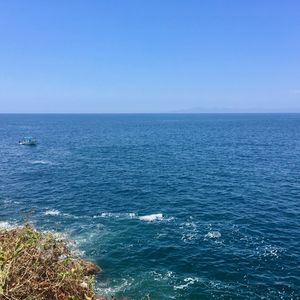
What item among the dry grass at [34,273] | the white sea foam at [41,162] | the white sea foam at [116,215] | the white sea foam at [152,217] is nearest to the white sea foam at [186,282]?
the white sea foam at [152,217]

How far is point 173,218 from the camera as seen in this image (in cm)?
5941

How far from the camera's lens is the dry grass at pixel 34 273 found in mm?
17266

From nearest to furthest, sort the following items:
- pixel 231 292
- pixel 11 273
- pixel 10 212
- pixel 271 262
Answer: pixel 11 273
pixel 231 292
pixel 271 262
pixel 10 212

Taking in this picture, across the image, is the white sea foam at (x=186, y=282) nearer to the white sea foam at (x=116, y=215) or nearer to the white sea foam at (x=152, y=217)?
the white sea foam at (x=152, y=217)

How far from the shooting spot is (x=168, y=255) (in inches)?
1850

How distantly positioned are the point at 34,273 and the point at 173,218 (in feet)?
139

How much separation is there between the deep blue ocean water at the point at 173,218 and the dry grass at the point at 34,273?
18084 millimetres

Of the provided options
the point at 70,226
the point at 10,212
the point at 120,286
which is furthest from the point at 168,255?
the point at 10,212

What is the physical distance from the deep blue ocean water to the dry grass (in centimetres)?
1808

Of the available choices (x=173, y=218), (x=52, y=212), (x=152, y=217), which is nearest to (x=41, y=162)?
(x=52, y=212)

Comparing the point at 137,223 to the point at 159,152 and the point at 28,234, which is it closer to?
the point at 28,234

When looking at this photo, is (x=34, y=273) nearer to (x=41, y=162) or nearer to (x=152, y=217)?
(x=152, y=217)

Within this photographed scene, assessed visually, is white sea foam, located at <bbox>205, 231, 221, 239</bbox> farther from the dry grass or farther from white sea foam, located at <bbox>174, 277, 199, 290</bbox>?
the dry grass

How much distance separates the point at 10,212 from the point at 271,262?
44.1m
